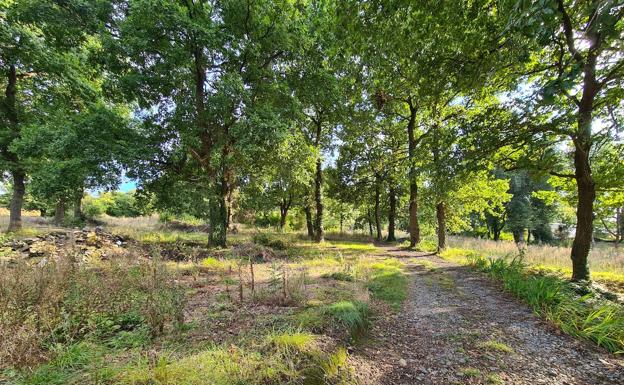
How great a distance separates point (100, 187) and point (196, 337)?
9.39 meters

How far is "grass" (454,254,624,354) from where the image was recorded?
3670mm

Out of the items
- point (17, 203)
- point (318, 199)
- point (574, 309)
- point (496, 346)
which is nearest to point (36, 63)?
point (17, 203)

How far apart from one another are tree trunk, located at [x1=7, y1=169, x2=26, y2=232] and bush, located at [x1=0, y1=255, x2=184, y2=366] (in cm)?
1208

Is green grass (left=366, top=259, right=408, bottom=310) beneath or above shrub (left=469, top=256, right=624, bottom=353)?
beneath

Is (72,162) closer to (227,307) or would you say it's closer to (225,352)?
(227,307)

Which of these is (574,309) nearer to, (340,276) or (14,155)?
(340,276)

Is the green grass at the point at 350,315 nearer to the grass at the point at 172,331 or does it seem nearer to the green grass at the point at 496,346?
the grass at the point at 172,331

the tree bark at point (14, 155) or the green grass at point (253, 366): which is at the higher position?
the tree bark at point (14, 155)

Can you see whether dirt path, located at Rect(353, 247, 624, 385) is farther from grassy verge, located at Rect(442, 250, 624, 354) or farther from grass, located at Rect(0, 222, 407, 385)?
grass, located at Rect(0, 222, 407, 385)

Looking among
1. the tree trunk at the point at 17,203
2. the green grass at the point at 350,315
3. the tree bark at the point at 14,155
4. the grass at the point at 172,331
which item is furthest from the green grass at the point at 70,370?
the tree bark at the point at 14,155

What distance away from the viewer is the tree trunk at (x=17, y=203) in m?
12.1

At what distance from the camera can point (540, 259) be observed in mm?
10102

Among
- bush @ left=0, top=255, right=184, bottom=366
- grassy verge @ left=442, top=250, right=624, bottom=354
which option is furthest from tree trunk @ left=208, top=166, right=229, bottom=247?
grassy verge @ left=442, top=250, right=624, bottom=354

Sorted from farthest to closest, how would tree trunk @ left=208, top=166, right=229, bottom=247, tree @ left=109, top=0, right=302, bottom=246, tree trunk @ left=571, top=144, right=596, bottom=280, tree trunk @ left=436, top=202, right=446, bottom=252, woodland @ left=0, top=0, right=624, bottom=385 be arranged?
tree trunk @ left=436, top=202, right=446, bottom=252 → tree trunk @ left=208, top=166, right=229, bottom=247 → tree @ left=109, top=0, right=302, bottom=246 → tree trunk @ left=571, top=144, right=596, bottom=280 → woodland @ left=0, top=0, right=624, bottom=385
